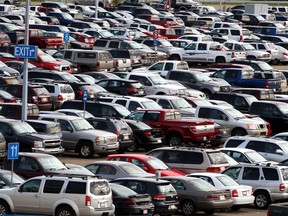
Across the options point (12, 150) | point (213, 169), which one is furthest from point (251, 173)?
point (12, 150)

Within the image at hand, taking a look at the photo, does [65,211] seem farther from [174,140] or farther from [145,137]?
[174,140]

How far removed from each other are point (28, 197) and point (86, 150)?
11055 millimetres

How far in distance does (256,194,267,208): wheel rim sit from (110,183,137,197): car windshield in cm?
558

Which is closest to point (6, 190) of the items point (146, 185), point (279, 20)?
point (146, 185)

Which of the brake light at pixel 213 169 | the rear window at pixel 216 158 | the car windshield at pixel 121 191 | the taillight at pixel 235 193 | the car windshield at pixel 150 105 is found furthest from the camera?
the car windshield at pixel 150 105

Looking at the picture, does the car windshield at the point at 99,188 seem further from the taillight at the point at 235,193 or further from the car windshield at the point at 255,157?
the car windshield at the point at 255,157

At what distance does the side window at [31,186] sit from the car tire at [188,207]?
14.4 ft

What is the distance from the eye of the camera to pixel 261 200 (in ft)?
107

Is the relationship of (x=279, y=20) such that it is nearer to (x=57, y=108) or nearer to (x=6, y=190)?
(x=57, y=108)

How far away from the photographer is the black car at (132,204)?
1084 inches

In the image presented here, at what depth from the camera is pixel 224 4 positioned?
11800 cm

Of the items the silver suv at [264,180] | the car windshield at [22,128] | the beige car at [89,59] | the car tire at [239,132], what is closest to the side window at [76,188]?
the silver suv at [264,180]

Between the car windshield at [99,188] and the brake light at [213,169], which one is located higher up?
the car windshield at [99,188]

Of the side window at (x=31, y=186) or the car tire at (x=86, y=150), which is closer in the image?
the side window at (x=31, y=186)
